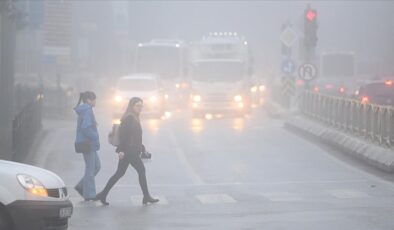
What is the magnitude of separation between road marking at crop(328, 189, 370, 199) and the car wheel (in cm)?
701

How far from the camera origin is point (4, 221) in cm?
1132

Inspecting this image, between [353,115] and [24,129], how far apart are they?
8445 mm

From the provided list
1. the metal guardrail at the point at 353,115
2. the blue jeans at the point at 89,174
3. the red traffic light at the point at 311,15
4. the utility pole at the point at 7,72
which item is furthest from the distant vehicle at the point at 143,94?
the blue jeans at the point at 89,174

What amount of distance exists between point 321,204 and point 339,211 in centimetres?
99

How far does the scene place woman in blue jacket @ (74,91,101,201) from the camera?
16156 mm

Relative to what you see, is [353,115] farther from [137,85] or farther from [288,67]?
[288,67]

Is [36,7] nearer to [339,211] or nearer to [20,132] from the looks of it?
[20,132]

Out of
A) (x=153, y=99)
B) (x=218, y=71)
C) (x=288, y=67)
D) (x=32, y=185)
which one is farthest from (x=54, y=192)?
(x=288, y=67)

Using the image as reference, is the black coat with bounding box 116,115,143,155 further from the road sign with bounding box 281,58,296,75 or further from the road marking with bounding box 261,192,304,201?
the road sign with bounding box 281,58,296,75

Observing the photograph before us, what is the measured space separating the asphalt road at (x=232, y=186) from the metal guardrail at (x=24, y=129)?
53cm

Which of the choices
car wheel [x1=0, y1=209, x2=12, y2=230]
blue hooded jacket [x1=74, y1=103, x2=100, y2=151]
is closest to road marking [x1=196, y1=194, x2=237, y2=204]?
blue hooded jacket [x1=74, y1=103, x2=100, y2=151]

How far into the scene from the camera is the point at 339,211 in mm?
14844

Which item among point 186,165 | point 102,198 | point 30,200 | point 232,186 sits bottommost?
point 186,165

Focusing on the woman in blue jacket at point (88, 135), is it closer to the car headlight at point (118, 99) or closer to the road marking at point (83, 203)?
the road marking at point (83, 203)
